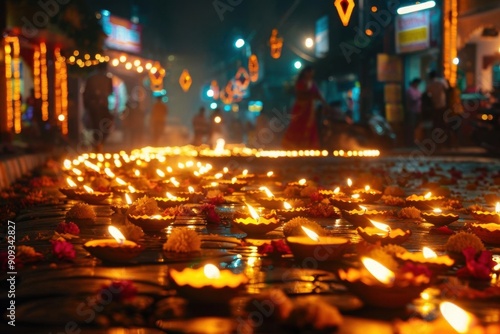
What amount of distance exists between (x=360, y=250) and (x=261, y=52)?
58.4m

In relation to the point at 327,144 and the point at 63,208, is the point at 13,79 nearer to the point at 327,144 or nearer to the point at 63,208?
the point at 327,144

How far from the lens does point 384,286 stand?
3.37m

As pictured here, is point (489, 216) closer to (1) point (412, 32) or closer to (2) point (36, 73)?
(2) point (36, 73)

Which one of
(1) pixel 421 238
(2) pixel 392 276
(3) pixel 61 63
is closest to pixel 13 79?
(3) pixel 61 63

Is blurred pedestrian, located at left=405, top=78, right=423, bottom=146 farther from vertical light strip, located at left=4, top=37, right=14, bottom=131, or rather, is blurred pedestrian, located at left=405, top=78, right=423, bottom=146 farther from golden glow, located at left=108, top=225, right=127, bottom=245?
golden glow, located at left=108, top=225, right=127, bottom=245

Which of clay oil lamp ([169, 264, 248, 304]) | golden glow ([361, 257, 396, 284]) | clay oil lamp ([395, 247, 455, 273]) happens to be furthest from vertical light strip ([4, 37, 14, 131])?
golden glow ([361, 257, 396, 284])

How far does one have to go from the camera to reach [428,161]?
1820 cm

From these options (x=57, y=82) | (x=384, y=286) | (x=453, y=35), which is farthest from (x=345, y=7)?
(x=57, y=82)

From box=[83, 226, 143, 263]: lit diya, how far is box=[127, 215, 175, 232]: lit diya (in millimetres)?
1188

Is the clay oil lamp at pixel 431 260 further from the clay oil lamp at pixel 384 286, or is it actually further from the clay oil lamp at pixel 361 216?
the clay oil lamp at pixel 361 216

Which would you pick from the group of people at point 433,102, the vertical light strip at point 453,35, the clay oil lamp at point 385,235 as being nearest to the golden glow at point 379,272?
the clay oil lamp at point 385,235

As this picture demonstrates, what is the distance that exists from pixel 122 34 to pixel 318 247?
42.0 metres

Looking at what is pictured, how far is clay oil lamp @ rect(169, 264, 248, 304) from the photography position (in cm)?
343

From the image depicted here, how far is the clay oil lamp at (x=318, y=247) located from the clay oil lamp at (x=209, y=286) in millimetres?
1005
